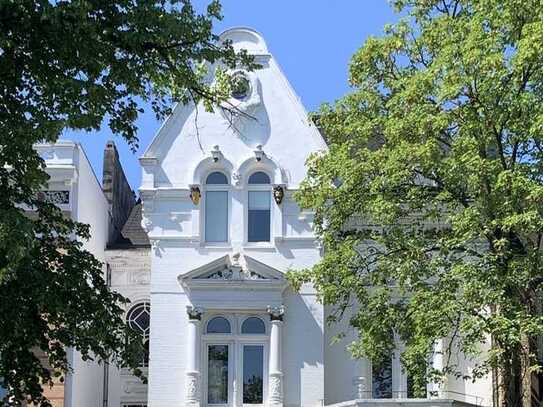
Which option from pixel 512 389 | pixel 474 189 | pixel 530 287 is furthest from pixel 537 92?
pixel 512 389

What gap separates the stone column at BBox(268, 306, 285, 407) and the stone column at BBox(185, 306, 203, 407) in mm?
1805

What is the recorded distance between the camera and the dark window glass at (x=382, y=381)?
28.3 meters

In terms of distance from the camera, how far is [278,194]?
1118 inches

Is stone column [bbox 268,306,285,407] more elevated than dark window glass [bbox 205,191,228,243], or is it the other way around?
dark window glass [bbox 205,191,228,243]

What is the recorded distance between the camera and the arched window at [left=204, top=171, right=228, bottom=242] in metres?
28.7

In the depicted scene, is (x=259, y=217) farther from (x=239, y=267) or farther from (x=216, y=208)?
(x=239, y=267)

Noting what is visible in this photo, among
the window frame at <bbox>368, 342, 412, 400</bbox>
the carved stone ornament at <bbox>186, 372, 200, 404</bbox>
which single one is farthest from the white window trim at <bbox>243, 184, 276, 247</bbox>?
the window frame at <bbox>368, 342, 412, 400</bbox>

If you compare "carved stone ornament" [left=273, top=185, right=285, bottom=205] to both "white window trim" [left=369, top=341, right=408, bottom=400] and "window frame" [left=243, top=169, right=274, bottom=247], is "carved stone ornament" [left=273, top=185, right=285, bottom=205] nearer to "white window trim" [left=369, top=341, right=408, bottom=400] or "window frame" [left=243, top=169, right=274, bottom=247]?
"window frame" [left=243, top=169, right=274, bottom=247]

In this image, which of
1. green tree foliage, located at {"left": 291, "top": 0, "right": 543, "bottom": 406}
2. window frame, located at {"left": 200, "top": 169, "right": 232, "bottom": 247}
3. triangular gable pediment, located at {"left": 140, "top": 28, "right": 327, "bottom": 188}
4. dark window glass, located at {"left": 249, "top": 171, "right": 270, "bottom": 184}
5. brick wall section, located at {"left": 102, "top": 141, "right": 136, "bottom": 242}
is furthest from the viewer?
brick wall section, located at {"left": 102, "top": 141, "right": 136, "bottom": 242}

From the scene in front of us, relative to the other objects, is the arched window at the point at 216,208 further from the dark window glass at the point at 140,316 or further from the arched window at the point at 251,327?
the dark window glass at the point at 140,316

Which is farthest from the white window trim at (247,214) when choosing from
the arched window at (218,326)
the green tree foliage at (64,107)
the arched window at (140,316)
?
the green tree foliage at (64,107)

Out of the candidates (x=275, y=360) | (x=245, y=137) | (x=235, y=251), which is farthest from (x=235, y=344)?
(x=245, y=137)

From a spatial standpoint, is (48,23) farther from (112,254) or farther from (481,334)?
(112,254)

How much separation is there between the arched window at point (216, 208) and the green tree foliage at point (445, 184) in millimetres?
5677
